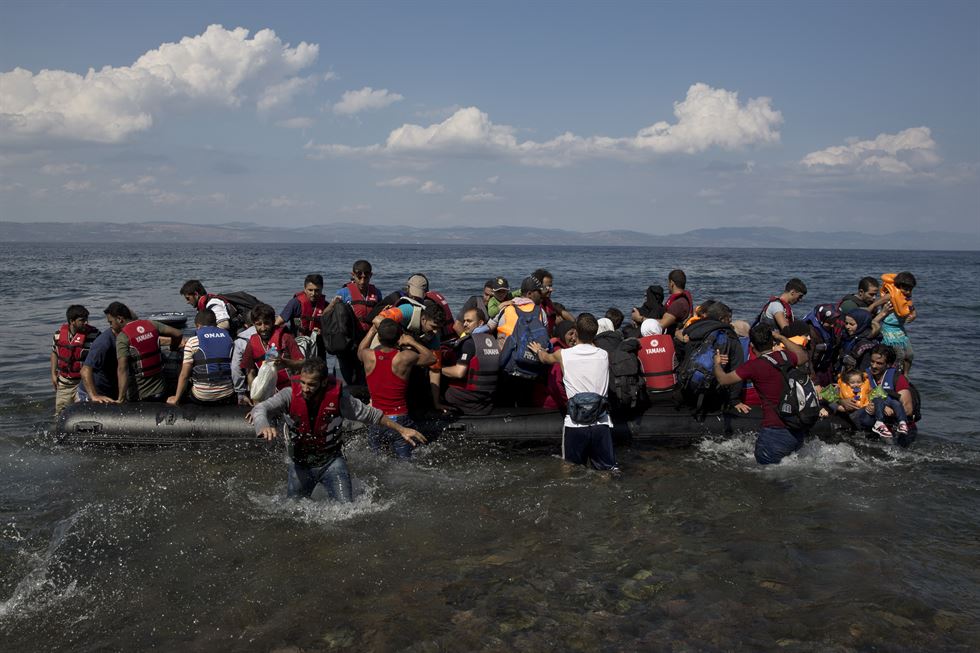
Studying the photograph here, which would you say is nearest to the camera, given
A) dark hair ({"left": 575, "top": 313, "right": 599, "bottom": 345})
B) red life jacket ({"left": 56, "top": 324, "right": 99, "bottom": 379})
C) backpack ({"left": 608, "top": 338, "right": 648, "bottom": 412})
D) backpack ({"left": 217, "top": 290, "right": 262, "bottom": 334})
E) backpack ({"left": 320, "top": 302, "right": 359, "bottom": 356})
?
dark hair ({"left": 575, "top": 313, "right": 599, "bottom": 345})

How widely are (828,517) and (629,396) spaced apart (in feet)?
8.05

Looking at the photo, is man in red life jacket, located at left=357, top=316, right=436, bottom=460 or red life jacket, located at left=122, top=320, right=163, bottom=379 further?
red life jacket, located at left=122, top=320, right=163, bottom=379

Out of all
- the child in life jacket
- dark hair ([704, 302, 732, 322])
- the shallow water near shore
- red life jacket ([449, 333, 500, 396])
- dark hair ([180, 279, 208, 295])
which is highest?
dark hair ([180, 279, 208, 295])

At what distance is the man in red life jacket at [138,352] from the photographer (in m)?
8.22

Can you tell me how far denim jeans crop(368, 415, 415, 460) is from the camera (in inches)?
281

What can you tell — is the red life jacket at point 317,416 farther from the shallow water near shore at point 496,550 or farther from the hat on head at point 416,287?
the hat on head at point 416,287

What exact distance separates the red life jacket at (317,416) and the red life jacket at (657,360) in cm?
415

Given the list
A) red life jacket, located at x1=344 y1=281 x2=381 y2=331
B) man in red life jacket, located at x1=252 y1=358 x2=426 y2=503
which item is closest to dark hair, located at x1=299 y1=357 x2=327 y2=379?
man in red life jacket, located at x1=252 y1=358 x2=426 y2=503

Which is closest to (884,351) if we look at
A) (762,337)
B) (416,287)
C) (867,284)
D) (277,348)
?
(762,337)

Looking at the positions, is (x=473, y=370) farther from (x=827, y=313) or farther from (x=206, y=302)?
(x=827, y=313)

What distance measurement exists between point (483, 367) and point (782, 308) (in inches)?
176

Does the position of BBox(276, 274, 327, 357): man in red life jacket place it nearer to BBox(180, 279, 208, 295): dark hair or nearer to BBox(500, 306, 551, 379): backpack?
→ BBox(180, 279, 208, 295): dark hair

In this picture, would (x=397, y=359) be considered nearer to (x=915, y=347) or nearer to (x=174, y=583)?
(x=174, y=583)

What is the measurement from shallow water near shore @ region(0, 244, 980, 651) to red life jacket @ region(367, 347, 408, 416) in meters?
0.90
